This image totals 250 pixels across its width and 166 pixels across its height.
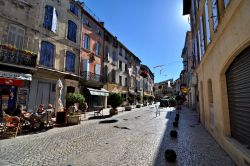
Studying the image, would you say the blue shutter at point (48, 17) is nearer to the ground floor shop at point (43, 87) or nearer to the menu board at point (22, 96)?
the ground floor shop at point (43, 87)

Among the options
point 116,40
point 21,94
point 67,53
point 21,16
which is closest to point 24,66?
point 21,94

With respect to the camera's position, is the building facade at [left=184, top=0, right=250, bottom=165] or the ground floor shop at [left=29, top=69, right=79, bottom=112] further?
the ground floor shop at [left=29, top=69, right=79, bottom=112]

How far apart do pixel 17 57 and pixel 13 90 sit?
2.57 metres

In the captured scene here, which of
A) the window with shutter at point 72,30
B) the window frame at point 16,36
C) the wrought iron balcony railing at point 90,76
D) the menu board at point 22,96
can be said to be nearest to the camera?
the window frame at point 16,36

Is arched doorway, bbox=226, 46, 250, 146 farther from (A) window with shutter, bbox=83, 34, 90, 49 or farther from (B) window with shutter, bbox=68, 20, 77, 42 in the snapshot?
(A) window with shutter, bbox=83, 34, 90, 49

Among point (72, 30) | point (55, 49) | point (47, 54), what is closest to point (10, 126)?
point (47, 54)

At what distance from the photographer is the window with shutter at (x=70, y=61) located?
54.2 feet

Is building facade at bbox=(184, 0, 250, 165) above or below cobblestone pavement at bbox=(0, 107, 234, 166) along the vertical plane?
above

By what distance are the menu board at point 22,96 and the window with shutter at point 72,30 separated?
757cm

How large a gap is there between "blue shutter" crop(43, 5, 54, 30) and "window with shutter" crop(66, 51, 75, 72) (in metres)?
3.22

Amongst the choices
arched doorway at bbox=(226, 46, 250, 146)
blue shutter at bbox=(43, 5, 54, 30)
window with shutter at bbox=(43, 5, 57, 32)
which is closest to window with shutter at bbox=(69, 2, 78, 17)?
window with shutter at bbox=(43, 5, 57, 32)

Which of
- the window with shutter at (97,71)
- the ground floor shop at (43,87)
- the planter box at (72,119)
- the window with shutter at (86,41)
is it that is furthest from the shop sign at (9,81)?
the window with shutter at (97,71)

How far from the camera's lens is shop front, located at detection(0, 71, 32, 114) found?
10.4 meters

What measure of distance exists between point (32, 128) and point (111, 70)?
1886cm
